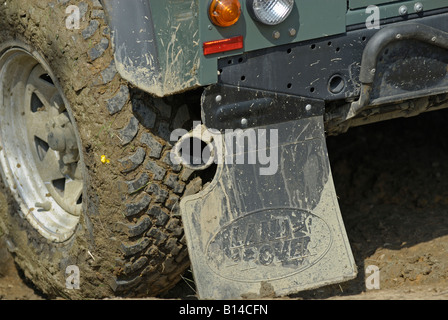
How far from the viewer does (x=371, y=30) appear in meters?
3.43

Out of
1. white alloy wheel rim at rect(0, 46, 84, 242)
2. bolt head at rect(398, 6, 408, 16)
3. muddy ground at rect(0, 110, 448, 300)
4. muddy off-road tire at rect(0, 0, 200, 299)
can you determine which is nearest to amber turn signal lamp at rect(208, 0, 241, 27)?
muddy off-road tire at rect(0, 0, 200, 299)

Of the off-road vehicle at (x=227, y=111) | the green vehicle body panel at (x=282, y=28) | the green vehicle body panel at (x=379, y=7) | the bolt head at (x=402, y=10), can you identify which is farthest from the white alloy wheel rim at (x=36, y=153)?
the bolt head at (x=402, y=10)

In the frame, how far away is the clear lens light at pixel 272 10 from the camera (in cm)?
322

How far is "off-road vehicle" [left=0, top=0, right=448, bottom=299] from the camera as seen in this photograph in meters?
3.26

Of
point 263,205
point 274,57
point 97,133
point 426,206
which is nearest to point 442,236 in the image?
point 426,206

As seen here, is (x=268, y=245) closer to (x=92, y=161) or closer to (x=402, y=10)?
(x=92, y=161)

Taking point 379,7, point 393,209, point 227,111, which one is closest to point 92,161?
point 227,111

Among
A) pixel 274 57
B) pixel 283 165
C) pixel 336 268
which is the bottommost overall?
pixel 336 268

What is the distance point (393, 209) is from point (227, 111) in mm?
1756

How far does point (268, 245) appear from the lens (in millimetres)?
3482

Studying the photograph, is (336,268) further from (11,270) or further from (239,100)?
(11,270)

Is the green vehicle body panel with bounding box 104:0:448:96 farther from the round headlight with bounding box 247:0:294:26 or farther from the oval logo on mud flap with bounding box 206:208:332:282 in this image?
the oval logo on mud flap with bounding box 206:208:332:282

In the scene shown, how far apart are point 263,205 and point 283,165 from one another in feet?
0.61

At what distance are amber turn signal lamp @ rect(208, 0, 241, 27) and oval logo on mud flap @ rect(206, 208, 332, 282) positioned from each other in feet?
2.59
